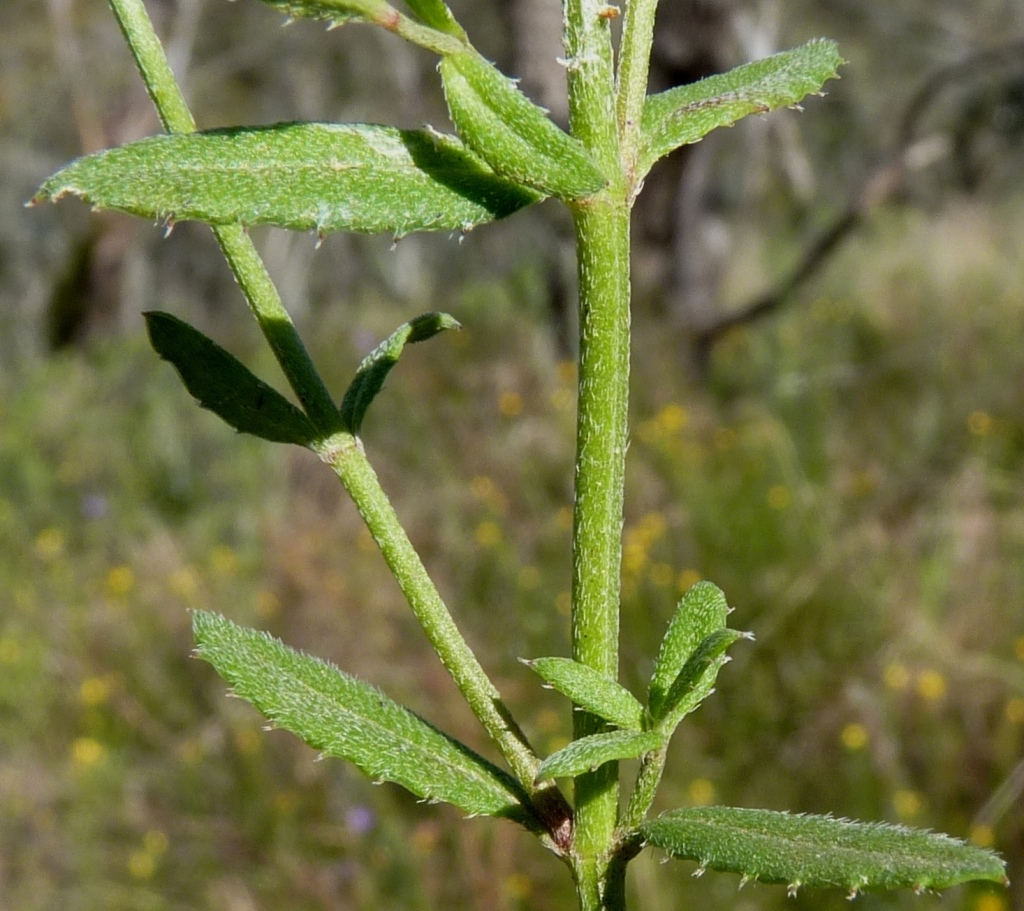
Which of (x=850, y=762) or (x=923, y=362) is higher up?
(x=923, y=362)

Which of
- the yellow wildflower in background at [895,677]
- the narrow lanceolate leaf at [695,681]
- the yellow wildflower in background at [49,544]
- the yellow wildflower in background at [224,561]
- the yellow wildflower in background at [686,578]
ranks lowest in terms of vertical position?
the narrow lanceolate leaf at [695,681]

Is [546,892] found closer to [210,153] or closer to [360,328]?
[210,153]

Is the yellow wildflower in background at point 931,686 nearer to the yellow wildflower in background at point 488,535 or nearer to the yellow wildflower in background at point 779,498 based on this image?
the yellow wildflower in background at point 779,498

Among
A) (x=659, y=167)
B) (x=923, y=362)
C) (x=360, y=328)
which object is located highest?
(x=360, y=328)

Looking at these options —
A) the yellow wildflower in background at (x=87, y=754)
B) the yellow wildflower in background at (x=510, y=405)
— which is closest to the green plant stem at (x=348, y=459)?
the yellow wildflower in background at (x=87, y=754)

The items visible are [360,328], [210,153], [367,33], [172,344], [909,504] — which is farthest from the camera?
[367,33]

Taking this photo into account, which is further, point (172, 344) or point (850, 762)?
point (850, 762)

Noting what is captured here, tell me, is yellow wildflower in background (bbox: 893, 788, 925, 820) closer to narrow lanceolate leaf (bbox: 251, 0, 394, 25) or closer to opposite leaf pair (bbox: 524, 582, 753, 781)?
opposite leaf pair (bbox: 524, 582, 753, 781)

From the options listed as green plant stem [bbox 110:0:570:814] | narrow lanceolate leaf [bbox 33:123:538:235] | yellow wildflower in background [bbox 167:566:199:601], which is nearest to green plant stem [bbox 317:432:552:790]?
green plant stem [bbox 110:0:570:814]

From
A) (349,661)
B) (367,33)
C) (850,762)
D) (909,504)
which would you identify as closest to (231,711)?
(349,661)
